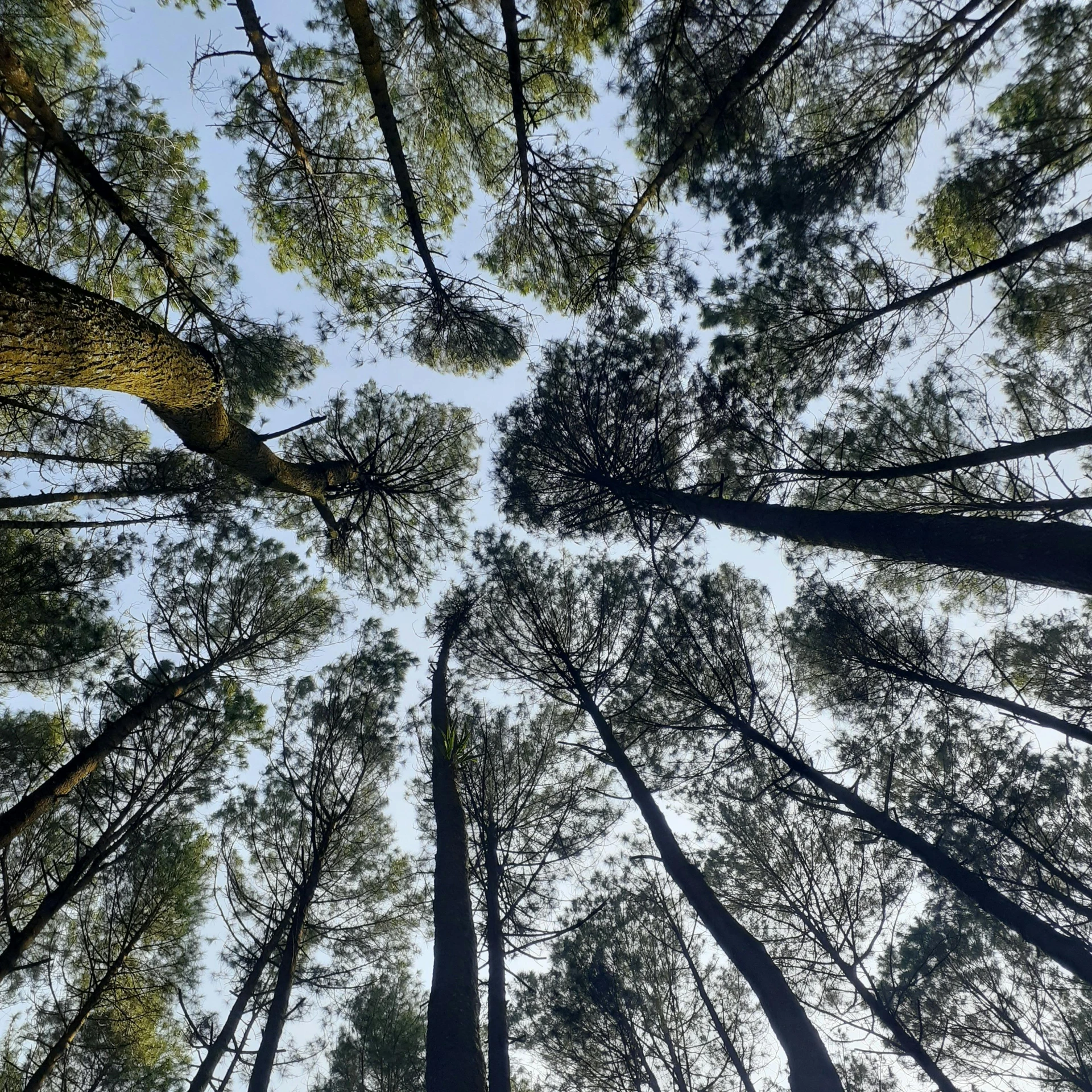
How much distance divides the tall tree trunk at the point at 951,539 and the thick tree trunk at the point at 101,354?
170 inches

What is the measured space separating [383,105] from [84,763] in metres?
6.21

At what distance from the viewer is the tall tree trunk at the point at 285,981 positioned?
13.8 ft

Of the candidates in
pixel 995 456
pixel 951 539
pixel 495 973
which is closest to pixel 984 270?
pixel 995 456

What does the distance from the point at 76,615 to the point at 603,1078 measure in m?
10.1

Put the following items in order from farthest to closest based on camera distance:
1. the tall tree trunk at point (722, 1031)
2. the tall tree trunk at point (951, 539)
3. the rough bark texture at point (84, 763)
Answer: the tall tree trunk at point (722, 1031) < the rough bark texture at point (84, 763) < the tall tree trunk at point (951, 539)

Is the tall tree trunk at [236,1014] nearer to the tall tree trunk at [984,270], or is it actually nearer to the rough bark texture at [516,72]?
the rough bark texture at [516,72]

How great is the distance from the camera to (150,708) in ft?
18.7

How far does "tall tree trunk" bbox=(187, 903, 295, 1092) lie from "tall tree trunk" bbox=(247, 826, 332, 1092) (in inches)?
14.2

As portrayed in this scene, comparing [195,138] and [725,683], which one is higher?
[195,138]

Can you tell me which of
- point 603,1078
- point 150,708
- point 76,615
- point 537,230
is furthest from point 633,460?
point 603,1078

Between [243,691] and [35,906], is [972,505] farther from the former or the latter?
[35,906]

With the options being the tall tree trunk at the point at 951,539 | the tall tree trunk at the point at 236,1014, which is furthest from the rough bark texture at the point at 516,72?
the tall tree trunk at the point at 236,1014

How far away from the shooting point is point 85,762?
5.00 m

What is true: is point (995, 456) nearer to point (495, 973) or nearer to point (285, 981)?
point (285, 981)
